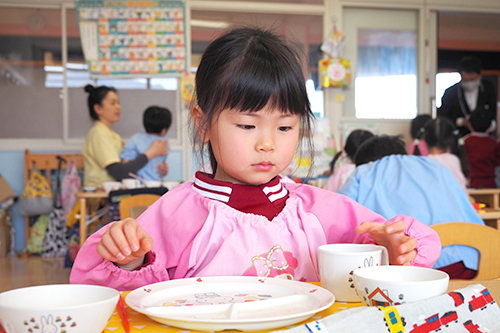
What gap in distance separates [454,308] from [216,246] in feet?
1.65

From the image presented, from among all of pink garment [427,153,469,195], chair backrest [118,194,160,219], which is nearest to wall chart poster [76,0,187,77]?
pink garment [427,153,469,195]

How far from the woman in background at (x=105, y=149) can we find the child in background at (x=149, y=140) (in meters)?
0.06

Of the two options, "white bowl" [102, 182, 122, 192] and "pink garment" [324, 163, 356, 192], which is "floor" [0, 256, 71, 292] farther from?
"pink garment" [324, 163, 356, 192]

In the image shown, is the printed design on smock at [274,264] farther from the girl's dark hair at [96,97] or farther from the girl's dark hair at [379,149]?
the girl's dark hair at [96,97]

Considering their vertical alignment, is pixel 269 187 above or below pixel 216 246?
above

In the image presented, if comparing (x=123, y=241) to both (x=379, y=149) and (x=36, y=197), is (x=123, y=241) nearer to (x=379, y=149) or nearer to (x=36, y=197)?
(x=379, y=149)

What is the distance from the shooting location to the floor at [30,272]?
3283 mm

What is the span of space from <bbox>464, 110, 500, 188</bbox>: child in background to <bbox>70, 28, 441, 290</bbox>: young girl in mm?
4572

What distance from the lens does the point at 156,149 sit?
3934 mm

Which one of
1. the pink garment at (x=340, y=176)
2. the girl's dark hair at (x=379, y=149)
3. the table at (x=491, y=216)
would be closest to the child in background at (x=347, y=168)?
the pink garment at (x=340, y=176)

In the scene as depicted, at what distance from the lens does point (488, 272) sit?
1.31 meters

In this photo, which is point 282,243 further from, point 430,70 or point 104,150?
point 430,70

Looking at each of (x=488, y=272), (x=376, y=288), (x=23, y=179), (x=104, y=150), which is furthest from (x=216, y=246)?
(x=23, y=179)

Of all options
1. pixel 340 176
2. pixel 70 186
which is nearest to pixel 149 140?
pixel 70 186
